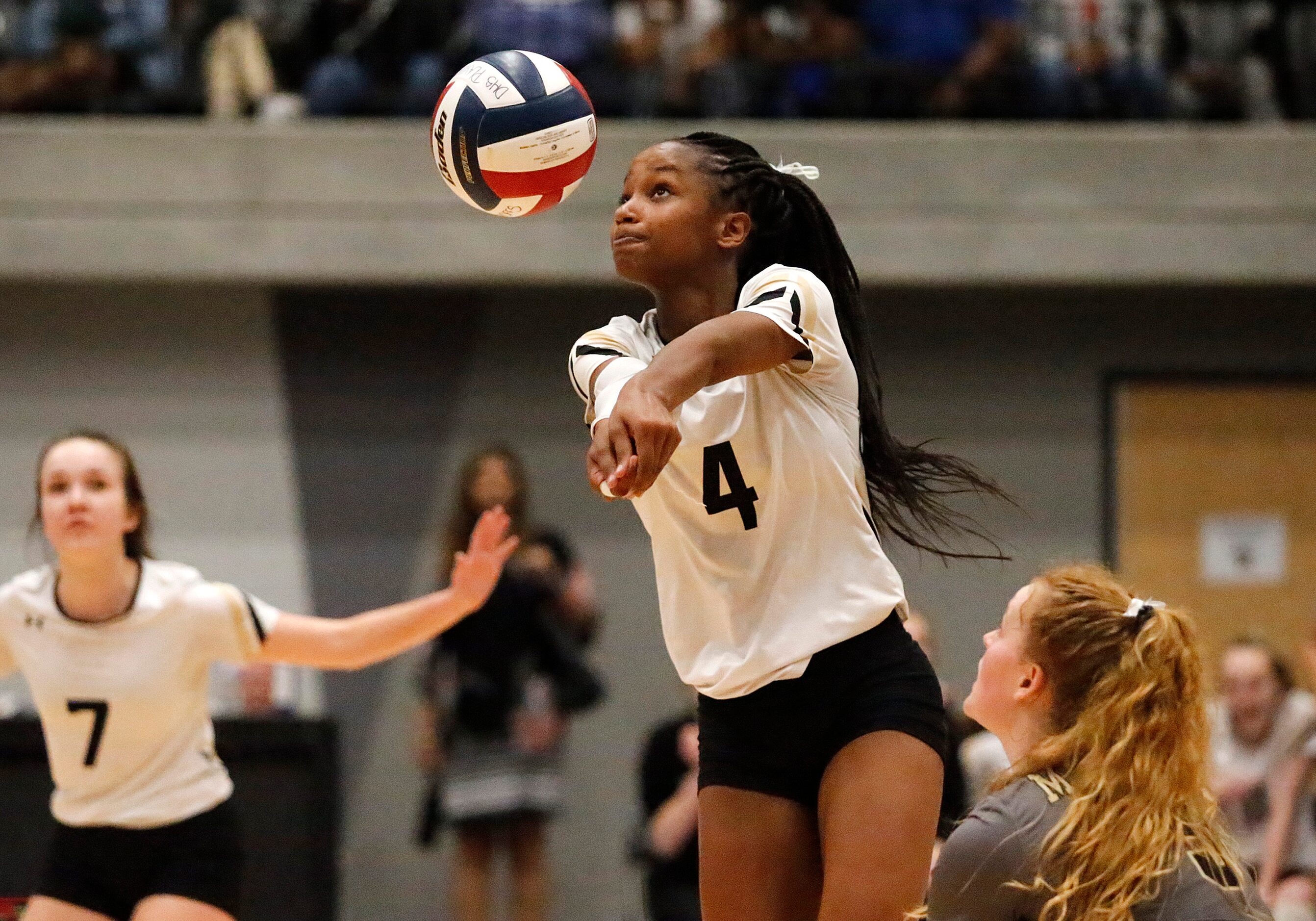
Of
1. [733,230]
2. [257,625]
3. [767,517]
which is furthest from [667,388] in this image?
[257,625]

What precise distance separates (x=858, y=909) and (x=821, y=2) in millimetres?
6754

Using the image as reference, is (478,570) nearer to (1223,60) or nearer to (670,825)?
(670,825)

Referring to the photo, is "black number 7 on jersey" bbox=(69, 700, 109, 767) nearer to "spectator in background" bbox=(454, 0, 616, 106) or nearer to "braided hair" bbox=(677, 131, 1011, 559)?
"braided hair" bbox=(677, 131, 1011, 559)

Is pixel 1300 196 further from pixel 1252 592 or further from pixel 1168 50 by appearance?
pixel 1252 592

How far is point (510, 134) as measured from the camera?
11.4 ft

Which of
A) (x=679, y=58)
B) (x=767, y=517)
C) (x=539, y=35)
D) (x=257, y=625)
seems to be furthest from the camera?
(x=679, y=58)

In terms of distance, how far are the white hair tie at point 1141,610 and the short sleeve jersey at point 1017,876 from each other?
0.31m

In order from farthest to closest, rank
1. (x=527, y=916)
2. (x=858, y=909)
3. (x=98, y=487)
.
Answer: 1. (x=527, y=916)
2. (x=98, y=487)
3. (x=858, y=909)

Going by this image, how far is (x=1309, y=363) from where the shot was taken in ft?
29.9

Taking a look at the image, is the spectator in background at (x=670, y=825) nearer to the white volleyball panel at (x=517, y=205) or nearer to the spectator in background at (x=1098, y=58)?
the white volleyball panel at (x=517, y=205)

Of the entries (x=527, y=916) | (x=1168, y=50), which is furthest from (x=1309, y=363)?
Result: (x=527, y=916)

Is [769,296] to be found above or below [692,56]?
below

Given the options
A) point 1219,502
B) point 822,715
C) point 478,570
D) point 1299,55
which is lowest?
point 822,715

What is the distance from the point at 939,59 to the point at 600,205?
1.98 meters
